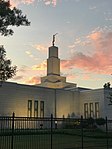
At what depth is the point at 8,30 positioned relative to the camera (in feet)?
67.9

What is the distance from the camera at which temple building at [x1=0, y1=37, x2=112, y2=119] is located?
62.2 metres

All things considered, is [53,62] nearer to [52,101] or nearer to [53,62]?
[53,62]

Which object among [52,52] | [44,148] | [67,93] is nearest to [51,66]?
[52,52]

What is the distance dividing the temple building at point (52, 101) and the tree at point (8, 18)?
39.7 meters

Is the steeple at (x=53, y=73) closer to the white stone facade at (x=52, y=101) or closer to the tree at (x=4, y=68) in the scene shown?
the white stone facade at (x=52, y=101)

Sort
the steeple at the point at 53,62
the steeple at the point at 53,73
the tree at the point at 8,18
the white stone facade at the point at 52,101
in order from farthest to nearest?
the steeple at the point at 53,62
the steeple at the point at 53,73
the white stone facade at the point at 52,101
the tree at the point at 8,18

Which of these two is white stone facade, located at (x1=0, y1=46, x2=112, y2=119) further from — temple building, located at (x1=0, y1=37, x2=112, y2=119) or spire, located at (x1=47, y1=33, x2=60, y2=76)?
spire, located at (x1=47, y1=33, x2=60, y2=76)

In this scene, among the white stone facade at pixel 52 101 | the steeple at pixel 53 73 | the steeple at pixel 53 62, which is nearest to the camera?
the white stone facade at pixel 52 101

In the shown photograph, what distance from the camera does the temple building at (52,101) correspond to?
6217cm

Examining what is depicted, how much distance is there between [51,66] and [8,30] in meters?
65.7

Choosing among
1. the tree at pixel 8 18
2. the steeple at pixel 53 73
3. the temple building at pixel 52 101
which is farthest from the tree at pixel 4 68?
the steeple at pixel 53 73

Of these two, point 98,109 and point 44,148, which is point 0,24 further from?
point 98,109

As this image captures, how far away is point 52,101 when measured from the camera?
229 feet

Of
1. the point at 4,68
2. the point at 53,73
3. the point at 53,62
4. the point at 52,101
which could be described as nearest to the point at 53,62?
the point at 53,62
